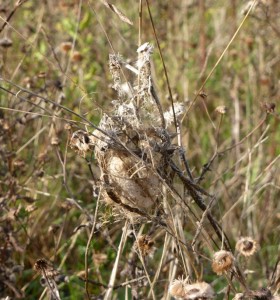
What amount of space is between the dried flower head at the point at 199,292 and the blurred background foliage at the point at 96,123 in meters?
0.47

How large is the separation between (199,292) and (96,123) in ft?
5.32

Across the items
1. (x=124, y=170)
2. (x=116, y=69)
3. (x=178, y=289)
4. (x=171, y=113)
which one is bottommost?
(x=178, y=289)

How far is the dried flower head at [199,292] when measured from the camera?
1186 millimetres

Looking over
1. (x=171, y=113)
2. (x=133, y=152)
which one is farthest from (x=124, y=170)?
A: (x=171, y=113)

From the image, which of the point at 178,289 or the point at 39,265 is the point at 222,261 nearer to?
the point at 178,289

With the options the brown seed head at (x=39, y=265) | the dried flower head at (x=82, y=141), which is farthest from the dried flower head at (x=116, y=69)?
the brown seed head at (x=39, y=265)

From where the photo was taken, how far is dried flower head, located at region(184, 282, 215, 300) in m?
1.19

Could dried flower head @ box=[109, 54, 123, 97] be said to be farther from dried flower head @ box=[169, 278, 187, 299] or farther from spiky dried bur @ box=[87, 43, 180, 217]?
dried flower head @ box=[169, 278, 187, 299]

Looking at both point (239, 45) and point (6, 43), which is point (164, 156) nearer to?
point (6, 43)

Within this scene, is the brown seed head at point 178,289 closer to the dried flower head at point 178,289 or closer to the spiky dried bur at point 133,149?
the dried flower head at point 178,289

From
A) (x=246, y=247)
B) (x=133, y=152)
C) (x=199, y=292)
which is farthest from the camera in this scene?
(x=246, y=247)

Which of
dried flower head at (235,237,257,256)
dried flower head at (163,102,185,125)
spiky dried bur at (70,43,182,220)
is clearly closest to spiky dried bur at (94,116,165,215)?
spiky dried bur at (70,43,182,220)

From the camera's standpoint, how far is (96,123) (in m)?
2.74

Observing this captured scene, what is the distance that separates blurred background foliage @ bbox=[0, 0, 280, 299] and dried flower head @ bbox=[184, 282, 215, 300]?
0.47m
